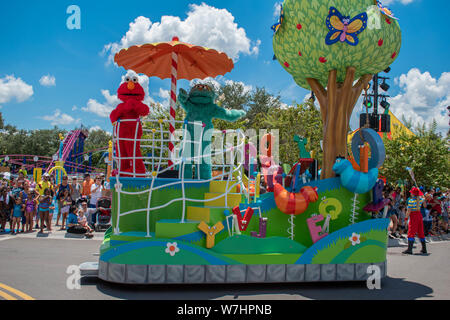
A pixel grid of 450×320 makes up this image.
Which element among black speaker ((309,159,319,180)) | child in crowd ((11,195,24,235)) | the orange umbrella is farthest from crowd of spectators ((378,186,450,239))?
child in crowd ((11,195,24,235))

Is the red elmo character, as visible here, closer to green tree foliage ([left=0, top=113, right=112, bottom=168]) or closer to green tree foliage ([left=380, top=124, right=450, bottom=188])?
green tree foliage ([left=380, top=124, right=450, bottom=188])

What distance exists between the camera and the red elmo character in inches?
231

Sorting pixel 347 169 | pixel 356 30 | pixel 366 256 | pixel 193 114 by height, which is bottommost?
pixel 366 256

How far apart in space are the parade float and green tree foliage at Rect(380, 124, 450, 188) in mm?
9742

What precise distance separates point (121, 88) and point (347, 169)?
12.8 feet

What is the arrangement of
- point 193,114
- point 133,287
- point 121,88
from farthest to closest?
point 193,114
point 121,88
point 133,287

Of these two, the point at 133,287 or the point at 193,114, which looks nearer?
the point at 133,287

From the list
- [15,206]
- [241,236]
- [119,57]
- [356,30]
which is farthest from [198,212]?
[15,206]

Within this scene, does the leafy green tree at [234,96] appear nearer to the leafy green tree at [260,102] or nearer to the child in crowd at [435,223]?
the leafy green tree at [260,102]

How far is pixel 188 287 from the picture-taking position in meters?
5.72

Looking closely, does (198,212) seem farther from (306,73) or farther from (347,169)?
(306,73)

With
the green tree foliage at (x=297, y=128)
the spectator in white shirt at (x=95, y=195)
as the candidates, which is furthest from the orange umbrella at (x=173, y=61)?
the green tree foliage at (x=297, y=128)
